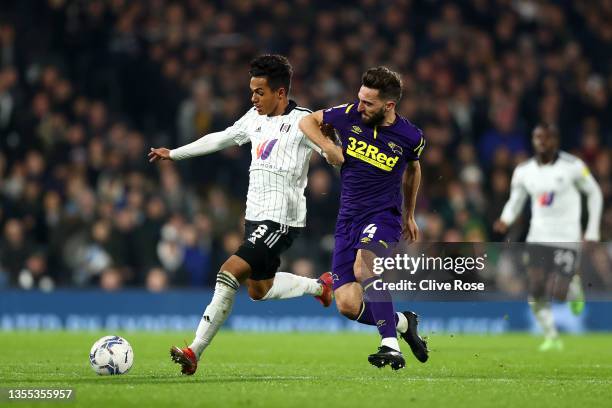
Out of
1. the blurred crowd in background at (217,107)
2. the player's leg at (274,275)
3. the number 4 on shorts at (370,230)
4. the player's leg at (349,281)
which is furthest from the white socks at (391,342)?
the blurred crowd in background at (217,107)

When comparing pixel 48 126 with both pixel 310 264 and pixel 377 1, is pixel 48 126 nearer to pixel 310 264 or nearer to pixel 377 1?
pixel 310 264

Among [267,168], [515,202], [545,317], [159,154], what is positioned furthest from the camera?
[545,317]

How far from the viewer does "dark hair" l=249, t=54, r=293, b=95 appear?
31.4ft

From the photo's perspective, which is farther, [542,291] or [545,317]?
[545,317]

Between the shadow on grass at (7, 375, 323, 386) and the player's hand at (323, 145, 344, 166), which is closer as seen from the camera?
the shadow on grass at (7, 375, 323, 386)

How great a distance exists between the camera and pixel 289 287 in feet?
33.4

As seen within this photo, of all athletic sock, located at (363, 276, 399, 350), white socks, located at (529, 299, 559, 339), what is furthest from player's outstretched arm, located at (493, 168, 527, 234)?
athletic sock, located at (363, 276, 399, 350)

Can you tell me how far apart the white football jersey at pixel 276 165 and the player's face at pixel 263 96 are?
0.08 m

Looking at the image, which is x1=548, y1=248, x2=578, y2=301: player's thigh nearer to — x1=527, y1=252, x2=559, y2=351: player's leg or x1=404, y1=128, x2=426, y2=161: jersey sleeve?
x1=527, y1=252, x2=559, y2=351: player's leg

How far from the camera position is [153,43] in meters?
20.5

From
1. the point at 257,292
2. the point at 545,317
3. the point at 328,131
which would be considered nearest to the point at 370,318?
the point at 257,292

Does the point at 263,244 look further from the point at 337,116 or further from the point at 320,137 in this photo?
the point at 337,116

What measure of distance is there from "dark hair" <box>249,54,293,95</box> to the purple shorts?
1.18m

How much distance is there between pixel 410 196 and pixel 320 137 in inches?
36.4
